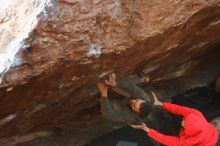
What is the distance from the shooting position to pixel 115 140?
473 cm

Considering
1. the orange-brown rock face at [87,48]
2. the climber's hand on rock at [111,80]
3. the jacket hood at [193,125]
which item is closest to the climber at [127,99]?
the climber's hand on rock at [111,80]

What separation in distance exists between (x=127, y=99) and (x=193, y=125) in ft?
2.88

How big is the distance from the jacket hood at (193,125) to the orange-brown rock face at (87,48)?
0.75 m

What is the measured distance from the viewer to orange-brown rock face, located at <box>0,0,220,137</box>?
289cm

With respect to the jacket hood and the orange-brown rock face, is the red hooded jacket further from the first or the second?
the orange-brown rock face

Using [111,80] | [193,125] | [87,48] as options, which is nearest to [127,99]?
[111,80]

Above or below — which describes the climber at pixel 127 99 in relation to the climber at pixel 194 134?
above

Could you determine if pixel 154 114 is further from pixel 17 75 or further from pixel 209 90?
pixel 17 75

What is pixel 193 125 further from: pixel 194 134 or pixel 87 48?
pixel 87 48

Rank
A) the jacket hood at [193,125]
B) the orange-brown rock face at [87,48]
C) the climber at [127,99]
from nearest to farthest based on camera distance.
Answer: the orange-brown rock face at [87,48] < the jacket hood at [193,125] < the climber at [127,99]

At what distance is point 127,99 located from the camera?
168 inches

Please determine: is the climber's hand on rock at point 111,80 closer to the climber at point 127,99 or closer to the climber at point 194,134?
the climber at point 127,99

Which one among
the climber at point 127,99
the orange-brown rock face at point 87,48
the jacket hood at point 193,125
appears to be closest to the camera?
the orange-brown rock face at point 87,48

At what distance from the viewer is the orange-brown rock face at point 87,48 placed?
289 cm
